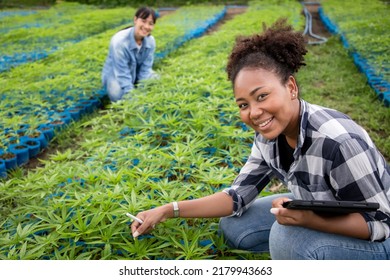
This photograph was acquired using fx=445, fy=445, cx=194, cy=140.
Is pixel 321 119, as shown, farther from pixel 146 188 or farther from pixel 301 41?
pixel 146 188

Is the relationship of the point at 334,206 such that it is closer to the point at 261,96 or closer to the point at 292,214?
the point at 292,214

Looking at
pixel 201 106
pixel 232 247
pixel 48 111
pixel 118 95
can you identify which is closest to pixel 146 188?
pixel 232 247

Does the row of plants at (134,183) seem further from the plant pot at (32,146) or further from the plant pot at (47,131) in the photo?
the plant pot at (32,146)

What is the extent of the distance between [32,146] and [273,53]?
5.93 ft

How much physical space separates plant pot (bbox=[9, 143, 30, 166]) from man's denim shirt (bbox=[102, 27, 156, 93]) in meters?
1.06

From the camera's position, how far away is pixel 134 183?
5.67 feet

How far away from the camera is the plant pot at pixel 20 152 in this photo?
7.90 feet

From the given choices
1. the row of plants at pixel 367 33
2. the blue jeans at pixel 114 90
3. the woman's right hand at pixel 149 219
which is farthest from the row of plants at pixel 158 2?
the woman's right hand at pixel 149 219

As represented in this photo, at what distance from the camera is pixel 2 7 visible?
11.8 feet

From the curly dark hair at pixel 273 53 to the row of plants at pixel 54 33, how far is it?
323cm

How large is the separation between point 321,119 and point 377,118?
1940 mm

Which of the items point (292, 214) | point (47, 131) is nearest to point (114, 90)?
point (47, 131)

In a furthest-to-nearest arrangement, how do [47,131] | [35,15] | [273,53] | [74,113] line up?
1. [35,15]
2. [74,113]
3. [47,131]
4. [273,53]

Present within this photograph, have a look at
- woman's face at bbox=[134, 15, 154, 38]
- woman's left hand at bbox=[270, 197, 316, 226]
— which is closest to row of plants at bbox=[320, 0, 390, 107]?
woman's face at bbox=[134, 15, 154, 38]
